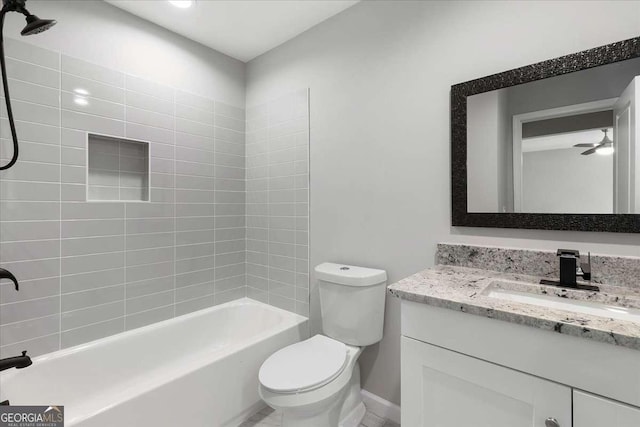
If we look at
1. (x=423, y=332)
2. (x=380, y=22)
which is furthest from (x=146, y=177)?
(x=423, y=332)

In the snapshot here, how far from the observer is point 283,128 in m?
2.31

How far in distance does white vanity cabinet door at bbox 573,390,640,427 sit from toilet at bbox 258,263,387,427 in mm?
912

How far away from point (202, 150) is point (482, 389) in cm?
224

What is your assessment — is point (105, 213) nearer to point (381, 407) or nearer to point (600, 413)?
point (381, 407)

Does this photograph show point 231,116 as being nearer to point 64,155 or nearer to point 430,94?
point 64,155

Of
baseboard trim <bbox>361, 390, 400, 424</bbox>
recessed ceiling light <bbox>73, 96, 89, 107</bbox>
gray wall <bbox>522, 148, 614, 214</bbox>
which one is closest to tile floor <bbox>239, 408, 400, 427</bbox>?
baseboard trim <bbox>361, 390, 400, 424</bbox>

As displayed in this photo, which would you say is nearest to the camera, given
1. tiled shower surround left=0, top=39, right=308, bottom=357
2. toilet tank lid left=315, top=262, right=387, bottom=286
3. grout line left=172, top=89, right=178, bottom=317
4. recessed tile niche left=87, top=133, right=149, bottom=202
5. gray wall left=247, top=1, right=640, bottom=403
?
gray wall left=247, top=1, right=640, bottom=403

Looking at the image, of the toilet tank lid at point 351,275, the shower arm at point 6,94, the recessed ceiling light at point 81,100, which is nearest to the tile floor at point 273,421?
Result: the toilet tank lid at point 351,275

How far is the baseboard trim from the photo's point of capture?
1.73 metres

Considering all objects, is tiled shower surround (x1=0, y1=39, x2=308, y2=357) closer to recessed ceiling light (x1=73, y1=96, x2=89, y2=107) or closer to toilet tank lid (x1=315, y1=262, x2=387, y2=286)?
recessed ceiling light (x1=73, y1=96, x2=89, y2=107)

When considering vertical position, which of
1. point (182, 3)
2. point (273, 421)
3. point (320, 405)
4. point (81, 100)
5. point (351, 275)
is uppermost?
point (182, 3)

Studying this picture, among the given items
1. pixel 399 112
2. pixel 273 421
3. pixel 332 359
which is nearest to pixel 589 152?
pixel 399 112

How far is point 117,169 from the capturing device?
203 centimetres

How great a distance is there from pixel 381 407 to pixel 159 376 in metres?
1.26
